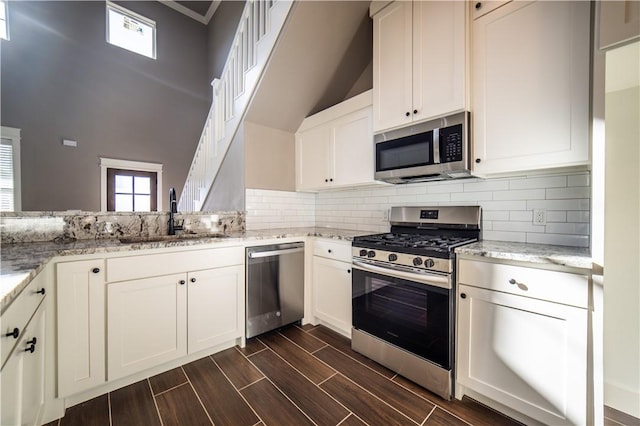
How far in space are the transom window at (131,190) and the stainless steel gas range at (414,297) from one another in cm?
521

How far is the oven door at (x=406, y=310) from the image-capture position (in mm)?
1553

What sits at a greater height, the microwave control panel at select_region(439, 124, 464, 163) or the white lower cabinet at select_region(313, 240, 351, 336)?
the microwave control panel at select_region(439, 124, 464, 163)

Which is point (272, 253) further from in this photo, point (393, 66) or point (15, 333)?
point (393, 66)

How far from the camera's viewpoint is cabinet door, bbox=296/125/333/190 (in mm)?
2756

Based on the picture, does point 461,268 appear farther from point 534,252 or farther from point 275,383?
point 275,383

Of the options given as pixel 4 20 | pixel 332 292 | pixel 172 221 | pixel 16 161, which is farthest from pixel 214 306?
pixel 4 20

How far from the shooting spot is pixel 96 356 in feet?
5.02

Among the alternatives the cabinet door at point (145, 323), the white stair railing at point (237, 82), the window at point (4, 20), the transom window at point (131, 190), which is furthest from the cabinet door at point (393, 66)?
the window at point (4, 20)

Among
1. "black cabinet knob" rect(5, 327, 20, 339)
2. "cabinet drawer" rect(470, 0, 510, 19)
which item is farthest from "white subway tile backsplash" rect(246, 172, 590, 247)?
"black cabinet knob" rect(5, 327, 20, 339)

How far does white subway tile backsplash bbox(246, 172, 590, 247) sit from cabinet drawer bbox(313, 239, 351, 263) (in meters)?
0.59

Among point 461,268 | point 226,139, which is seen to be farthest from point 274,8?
point 461,268

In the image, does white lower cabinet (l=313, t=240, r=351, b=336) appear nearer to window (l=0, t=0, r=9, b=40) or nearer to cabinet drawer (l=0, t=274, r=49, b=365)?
cabinet drawer (l=0, t=274, r=49, b=365)

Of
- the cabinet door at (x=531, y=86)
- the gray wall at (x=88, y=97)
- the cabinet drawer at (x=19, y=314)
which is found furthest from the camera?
the gray wall at (x=88, y=97)

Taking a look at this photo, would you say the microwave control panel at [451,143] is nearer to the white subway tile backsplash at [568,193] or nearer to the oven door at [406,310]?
the white subway tile backsplash at [568,193]
